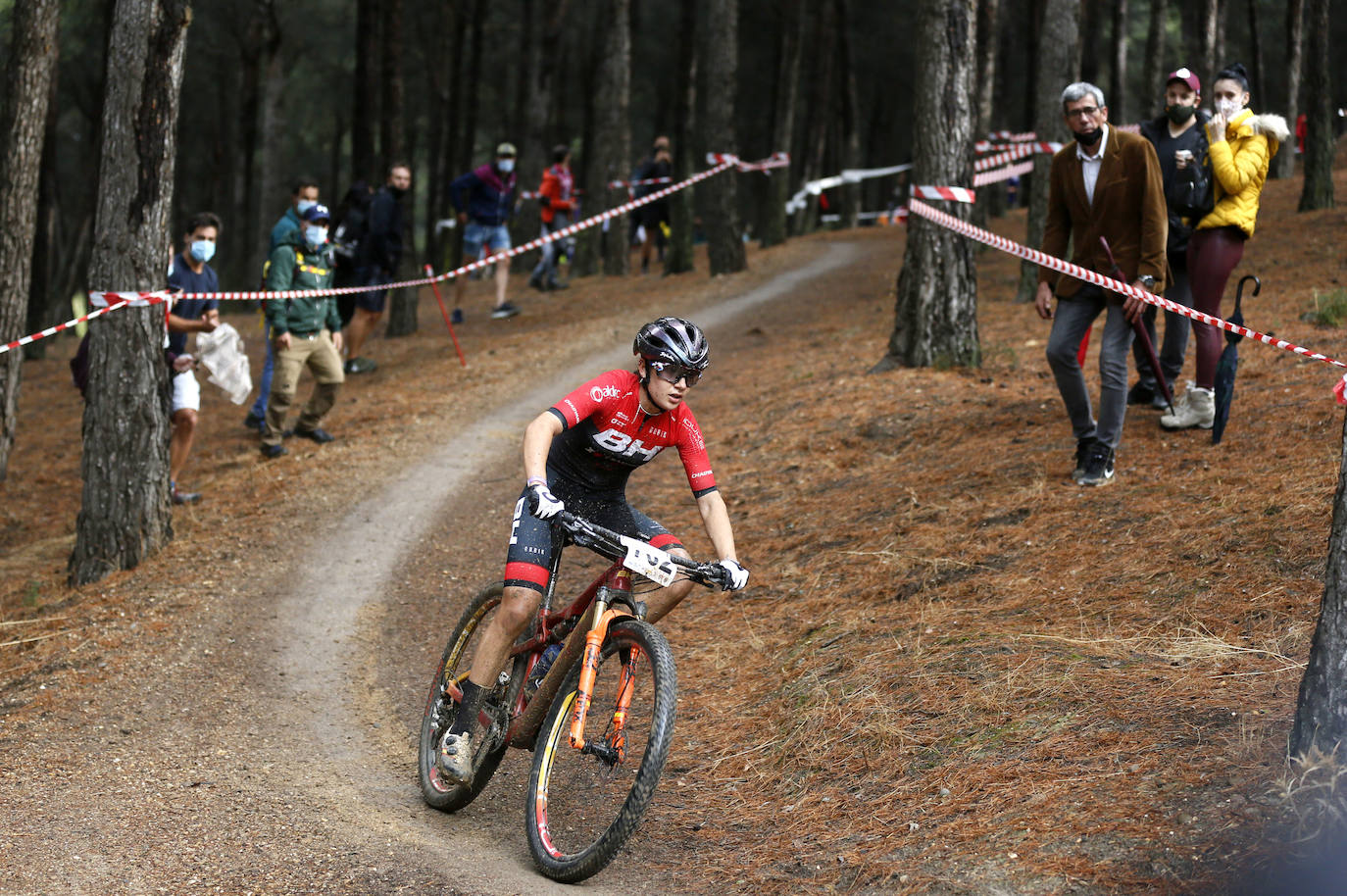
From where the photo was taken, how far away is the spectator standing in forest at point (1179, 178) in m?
8.11

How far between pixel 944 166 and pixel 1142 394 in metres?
2.97

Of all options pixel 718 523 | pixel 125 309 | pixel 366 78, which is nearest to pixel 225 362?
pixel 125 309

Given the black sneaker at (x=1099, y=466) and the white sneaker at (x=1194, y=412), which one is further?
the white sneaker at (x=1194, y=412)

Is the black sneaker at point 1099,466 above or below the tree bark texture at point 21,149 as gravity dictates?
below

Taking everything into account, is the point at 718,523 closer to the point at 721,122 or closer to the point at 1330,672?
the point at 1330,672

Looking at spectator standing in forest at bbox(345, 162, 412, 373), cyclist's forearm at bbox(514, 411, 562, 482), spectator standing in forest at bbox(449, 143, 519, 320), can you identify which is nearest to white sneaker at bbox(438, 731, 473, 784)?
cyclist's forearm at bbox(514, 411, 562, 482)

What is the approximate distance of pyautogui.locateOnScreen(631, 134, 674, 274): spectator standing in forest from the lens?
21.6 metres

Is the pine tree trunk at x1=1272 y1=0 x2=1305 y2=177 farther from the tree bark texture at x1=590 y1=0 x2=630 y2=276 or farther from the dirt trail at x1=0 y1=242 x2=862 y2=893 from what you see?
the dirt trail at x1=0 y1=242 x2=862 y2=893

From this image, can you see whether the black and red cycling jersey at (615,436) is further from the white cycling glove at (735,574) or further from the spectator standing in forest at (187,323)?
the spectator standing in forest at (187,323)

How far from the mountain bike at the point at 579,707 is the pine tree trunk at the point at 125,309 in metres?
4.04

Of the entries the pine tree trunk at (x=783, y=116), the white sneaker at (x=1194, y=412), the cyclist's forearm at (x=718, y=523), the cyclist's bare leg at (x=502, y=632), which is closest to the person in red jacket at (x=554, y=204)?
the pine tree trunk at (x=783, y=116)

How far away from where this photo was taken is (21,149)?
37.7 feet

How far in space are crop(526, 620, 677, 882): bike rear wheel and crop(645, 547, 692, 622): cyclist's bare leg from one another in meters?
0.31

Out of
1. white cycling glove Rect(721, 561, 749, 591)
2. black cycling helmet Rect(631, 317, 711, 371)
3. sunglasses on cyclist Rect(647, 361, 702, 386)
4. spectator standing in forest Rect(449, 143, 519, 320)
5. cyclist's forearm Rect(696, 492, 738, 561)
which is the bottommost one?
white cycling glove Rect(721, 561, 749, 591)
